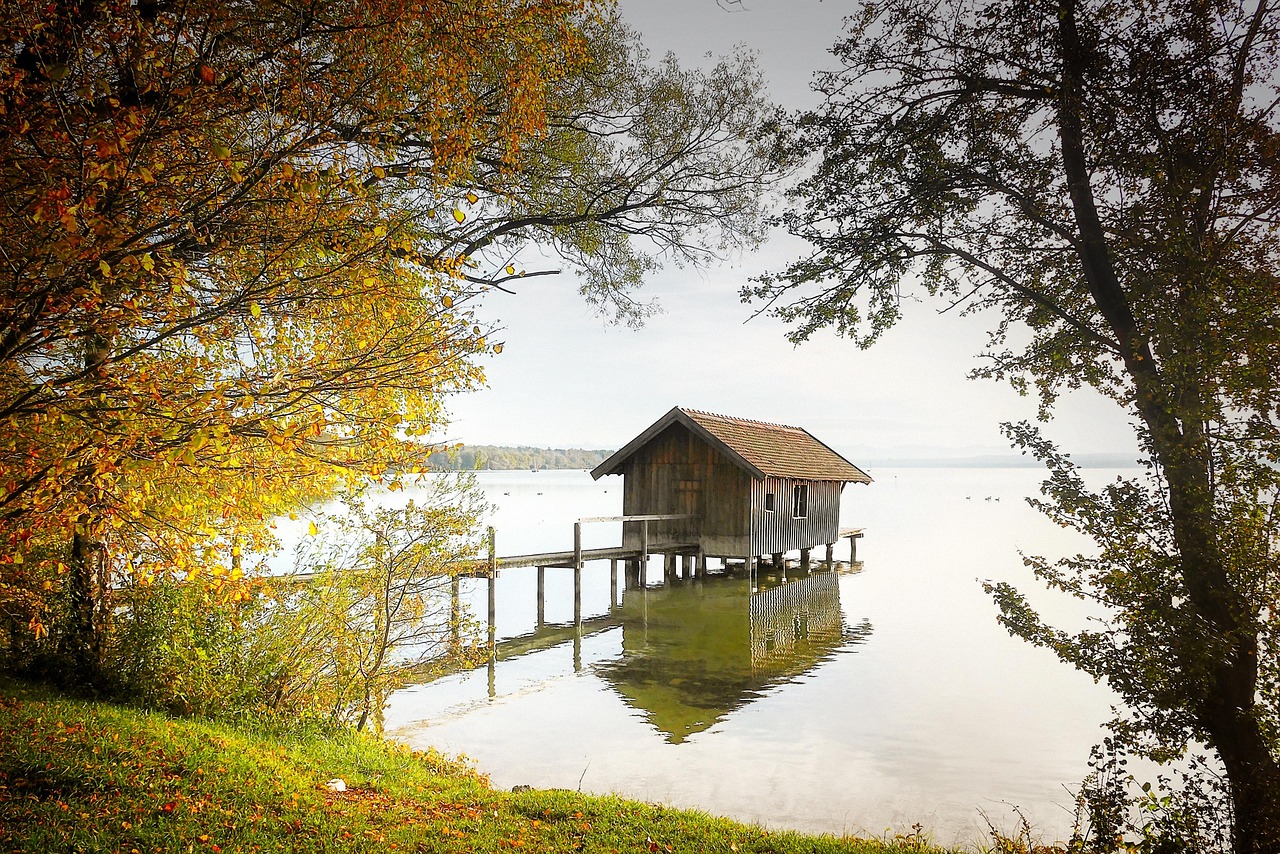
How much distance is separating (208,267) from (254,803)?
14.1 feet

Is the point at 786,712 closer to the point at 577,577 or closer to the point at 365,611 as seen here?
the point at 365,611

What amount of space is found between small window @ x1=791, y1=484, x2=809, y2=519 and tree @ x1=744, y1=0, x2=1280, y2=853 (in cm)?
2033

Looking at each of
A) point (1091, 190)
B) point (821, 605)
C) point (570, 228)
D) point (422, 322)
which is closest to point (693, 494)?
point (821, 605)

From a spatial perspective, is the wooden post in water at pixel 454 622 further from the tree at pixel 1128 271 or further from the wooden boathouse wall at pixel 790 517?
the wooden boathouse wall at pixel 790 517

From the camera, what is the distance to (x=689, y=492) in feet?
87.1

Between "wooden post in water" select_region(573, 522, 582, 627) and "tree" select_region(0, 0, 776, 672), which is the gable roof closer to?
"wooden post in water" select_region(573, 522, 582, 627)

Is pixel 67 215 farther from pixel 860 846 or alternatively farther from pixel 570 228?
pixel 570 228

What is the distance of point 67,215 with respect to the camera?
141 inches

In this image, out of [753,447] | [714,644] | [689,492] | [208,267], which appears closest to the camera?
[208,267]

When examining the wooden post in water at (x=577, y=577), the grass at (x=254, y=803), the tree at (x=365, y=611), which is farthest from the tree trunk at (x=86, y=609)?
the wooden post in water at (x=577, y=577)

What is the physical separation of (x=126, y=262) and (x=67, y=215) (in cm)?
68

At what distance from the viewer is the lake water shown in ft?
33.7

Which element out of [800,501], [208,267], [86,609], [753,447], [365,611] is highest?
[208,267]

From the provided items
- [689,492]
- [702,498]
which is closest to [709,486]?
[702,498]
